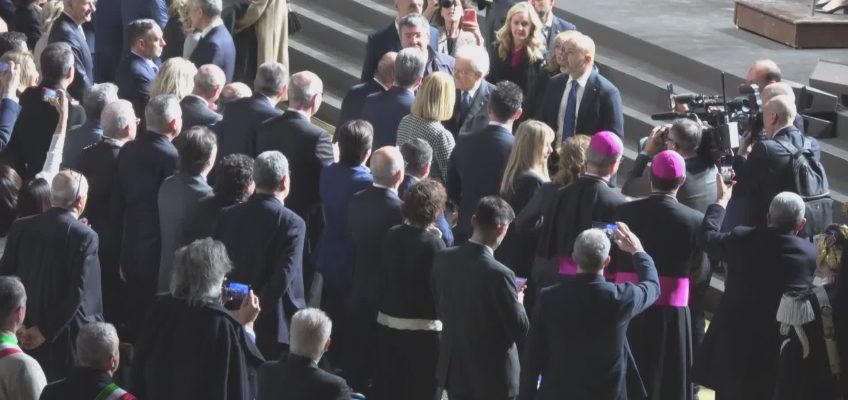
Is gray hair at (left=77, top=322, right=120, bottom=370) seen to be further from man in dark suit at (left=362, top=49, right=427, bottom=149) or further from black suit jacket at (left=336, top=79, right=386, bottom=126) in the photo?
black suit jacket at (left=336, top=79, right=386, bottom=126)

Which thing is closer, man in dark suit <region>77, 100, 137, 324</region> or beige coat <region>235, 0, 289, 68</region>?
man in dark suit <region>77, 100, 137, 324</region>

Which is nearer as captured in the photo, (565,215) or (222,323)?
(222,323)


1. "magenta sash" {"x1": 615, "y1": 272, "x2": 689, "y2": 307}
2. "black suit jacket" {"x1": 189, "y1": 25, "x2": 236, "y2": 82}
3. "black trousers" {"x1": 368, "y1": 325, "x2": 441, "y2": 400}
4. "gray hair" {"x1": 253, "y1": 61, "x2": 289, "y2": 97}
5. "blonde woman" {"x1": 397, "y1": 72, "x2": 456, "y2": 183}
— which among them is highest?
"gray hair" {"x1": 253, "y1": 61, "x2": 289, "y2": 97}

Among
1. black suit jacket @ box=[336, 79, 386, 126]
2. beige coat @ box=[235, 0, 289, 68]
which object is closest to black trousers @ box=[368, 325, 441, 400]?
black suit jacket @ box=[336, 79, 386, 126]

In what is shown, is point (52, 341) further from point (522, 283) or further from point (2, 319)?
point (522, 283)

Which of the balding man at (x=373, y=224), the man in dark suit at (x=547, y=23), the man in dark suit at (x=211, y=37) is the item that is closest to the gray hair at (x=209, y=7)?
the man in dark suit at (x=211, y=37)

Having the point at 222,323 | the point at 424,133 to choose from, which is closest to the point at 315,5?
the point at 424,133

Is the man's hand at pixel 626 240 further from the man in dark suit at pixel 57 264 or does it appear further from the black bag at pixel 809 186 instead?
the man in dark suit at pixel 57 264

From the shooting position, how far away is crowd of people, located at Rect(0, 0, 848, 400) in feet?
24.7

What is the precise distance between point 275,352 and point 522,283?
1559mm

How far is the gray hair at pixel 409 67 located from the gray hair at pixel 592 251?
2944mm

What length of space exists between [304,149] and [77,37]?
343 cm

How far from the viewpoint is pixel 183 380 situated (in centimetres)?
747

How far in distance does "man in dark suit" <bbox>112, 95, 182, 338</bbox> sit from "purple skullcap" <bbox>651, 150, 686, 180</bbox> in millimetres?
2732
